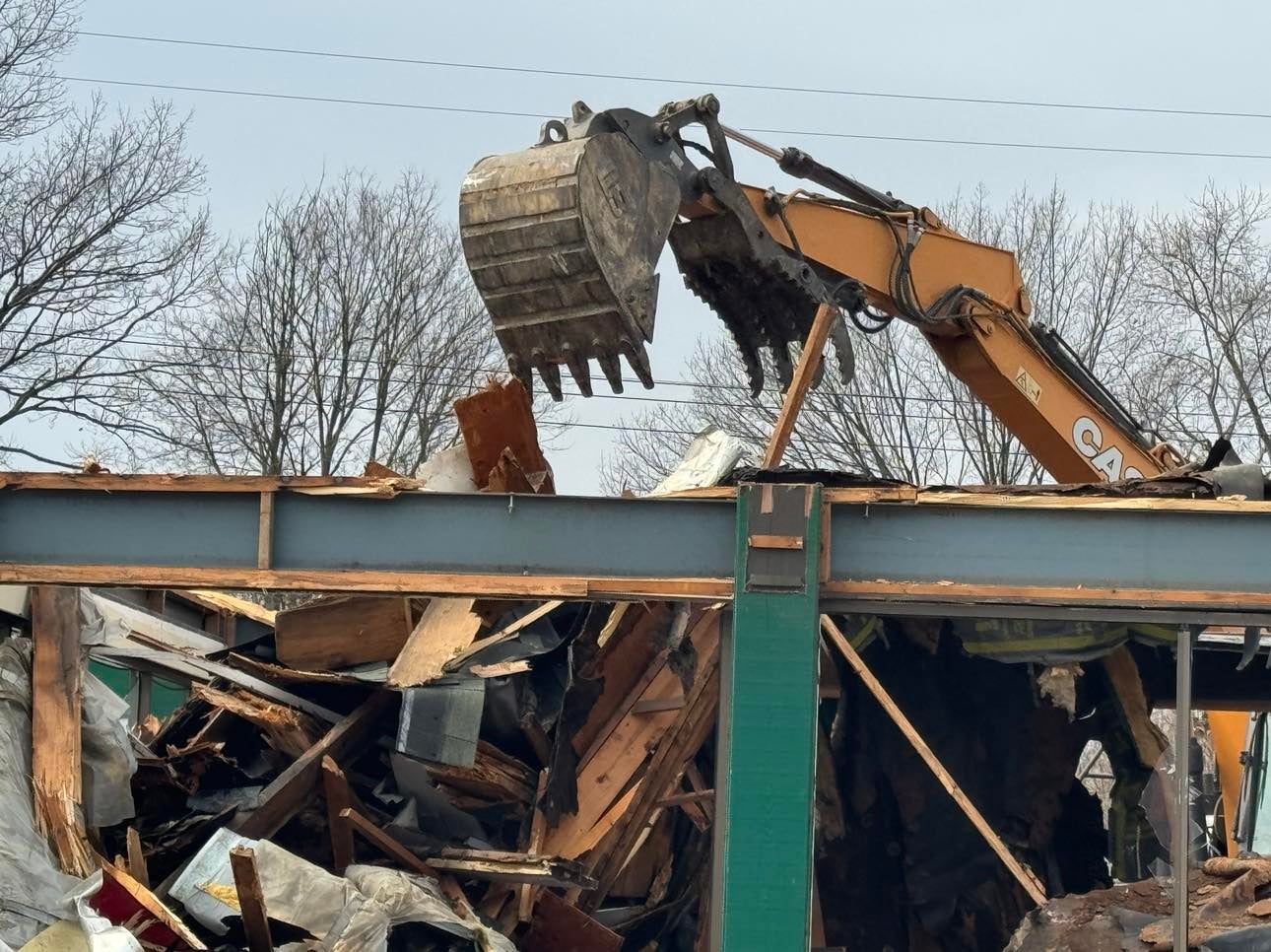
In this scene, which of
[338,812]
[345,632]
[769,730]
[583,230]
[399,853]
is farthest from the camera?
[345,632]

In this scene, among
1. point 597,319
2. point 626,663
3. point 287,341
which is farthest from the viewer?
point 287,341

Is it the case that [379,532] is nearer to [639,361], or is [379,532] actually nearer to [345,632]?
[639,361]

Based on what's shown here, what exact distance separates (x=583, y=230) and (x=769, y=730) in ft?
8.11

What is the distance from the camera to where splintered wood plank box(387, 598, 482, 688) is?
9086 mm

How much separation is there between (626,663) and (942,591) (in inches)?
110

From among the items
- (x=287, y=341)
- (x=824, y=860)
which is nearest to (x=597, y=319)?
(x=824, y=860)

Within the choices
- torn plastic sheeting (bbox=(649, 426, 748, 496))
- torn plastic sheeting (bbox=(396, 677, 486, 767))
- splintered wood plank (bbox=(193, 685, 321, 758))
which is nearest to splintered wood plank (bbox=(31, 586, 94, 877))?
splintered wood plank (bbox=(193, 685, 321, 758))

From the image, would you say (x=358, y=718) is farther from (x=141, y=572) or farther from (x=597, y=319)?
(x=597, y=319)

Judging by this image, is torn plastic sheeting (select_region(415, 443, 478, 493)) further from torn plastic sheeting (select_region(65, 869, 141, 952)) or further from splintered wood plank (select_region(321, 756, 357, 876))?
torn plastic sheeting (select_region(65, 869, 141, 952))

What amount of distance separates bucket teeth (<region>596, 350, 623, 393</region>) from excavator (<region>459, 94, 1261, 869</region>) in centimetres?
1

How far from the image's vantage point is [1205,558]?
295 inches

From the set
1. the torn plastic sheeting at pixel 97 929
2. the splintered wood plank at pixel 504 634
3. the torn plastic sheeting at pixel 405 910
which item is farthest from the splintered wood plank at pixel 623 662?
A: the torn plastic sheeting at pixel 97 929

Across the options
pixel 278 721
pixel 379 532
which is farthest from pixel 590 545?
pixel 278 721

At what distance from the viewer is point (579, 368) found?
292 inches
